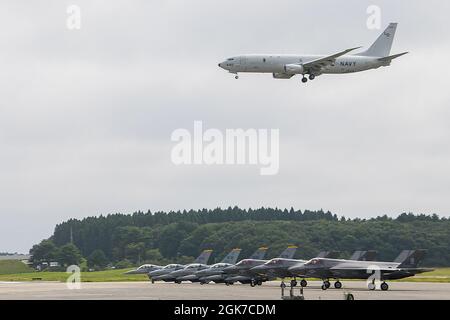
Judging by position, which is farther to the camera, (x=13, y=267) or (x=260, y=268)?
(x=13, y=267)

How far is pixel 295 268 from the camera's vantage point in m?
80.6

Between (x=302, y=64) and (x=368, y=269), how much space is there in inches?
1089

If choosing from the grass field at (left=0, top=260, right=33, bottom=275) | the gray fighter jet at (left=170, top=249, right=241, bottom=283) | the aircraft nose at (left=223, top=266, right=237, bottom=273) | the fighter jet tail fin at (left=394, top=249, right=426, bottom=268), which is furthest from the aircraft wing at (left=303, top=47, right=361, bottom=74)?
the grass field at (left=0, top=260, right=33, bottom=275)

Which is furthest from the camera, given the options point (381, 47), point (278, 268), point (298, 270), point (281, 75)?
point (381, 47)

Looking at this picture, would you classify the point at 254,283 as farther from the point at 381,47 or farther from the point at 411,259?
the point at 381,47

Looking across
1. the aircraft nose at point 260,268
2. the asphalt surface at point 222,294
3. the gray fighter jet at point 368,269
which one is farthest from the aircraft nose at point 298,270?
the aircraft nose at point 260,268

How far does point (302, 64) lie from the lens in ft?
315

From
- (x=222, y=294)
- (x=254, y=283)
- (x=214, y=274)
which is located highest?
(x=214, y=274)

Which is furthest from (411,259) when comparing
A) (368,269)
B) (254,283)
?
(254,283)

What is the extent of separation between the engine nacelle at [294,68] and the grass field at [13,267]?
3091 inches

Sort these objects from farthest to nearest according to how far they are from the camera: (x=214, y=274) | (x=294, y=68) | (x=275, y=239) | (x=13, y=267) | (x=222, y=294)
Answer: (x=13, y=267), (x=275, y=239), (x=294, y=68), (x=214, y=274), (x=222, y=294)

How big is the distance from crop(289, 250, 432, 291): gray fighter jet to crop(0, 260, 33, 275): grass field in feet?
291

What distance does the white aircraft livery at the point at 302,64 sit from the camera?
9544 centimetres

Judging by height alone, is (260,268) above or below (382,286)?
above
